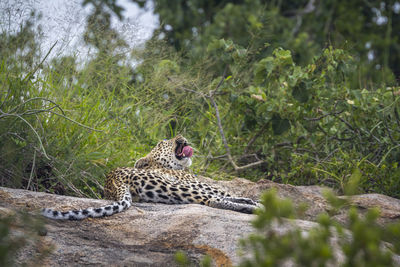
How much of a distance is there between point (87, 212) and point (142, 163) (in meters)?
1.94

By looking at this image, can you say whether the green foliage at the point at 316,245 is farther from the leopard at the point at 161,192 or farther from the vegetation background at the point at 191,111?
the vegetation background at the point at 191,111

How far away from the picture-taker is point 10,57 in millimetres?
4730

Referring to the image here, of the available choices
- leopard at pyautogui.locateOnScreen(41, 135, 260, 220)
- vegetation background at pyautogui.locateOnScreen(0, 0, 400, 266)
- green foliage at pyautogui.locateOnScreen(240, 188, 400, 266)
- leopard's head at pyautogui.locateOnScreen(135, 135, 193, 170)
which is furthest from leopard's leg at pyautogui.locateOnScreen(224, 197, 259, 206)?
green foliage at pyautogui.locateOnScreen(240, 188, 400, 266)

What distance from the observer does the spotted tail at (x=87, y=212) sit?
11.0 ft

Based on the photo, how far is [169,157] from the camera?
5.46 meters

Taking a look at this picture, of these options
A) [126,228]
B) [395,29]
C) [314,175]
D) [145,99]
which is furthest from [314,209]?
[395,29]

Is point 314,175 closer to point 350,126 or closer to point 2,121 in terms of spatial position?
point 350,126

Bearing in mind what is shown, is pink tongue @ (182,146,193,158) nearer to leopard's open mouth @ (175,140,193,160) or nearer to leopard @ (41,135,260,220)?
leopard's open mouth @ (175,140,193,160)

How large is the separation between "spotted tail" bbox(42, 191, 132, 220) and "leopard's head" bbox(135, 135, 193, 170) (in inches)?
62.1

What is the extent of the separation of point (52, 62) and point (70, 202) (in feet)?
6.40

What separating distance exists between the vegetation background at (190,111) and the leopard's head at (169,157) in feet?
0.83

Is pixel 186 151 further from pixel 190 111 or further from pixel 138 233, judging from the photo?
pixel 138 233

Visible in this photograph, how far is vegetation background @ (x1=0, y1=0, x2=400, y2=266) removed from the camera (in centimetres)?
456

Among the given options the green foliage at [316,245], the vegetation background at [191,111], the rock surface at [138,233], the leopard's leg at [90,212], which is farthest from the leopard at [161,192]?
the green foliage at [316,245]
